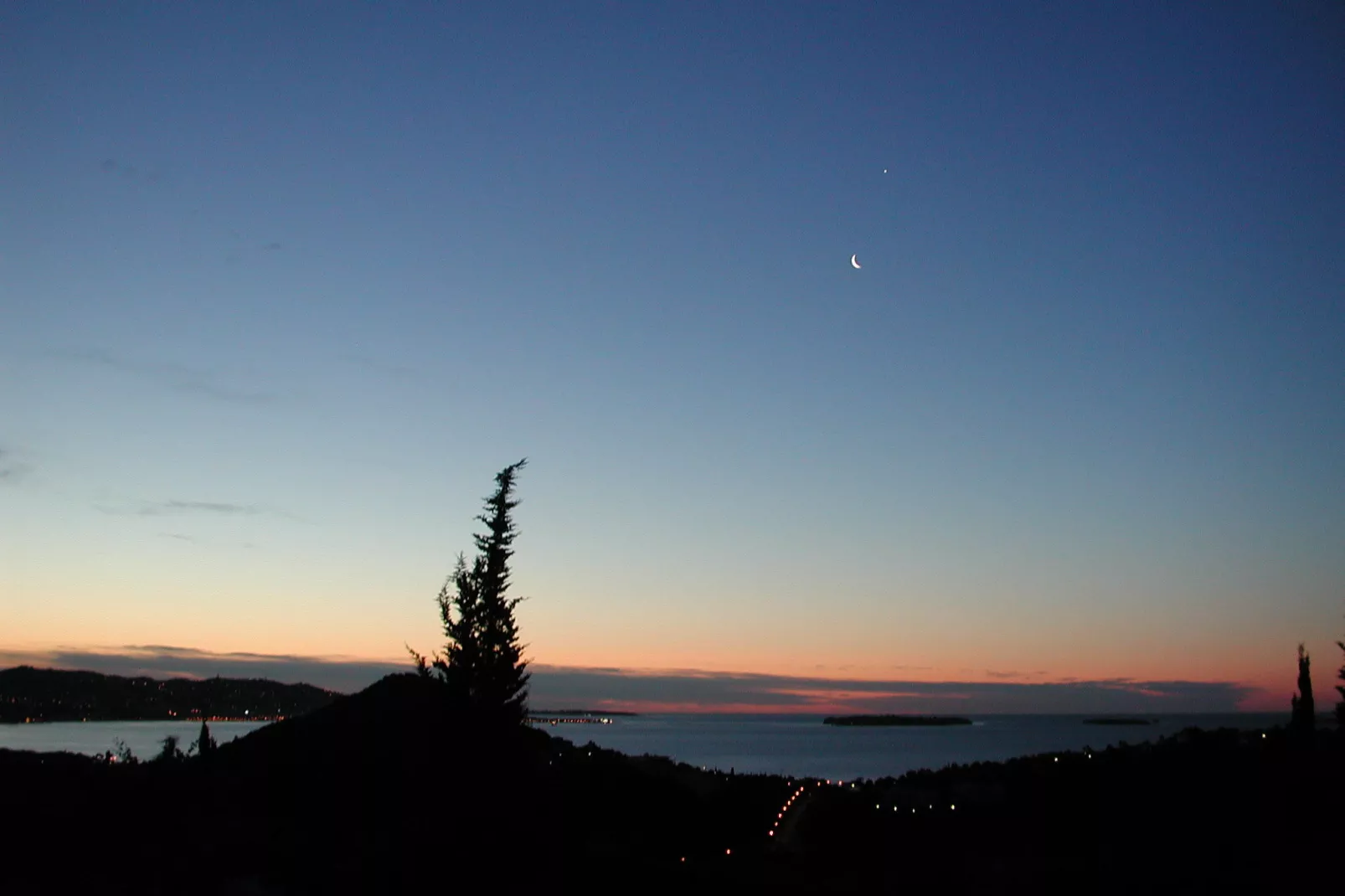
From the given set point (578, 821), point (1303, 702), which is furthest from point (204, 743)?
point (1303, 702)

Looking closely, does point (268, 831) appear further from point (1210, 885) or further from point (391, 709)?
point (1210, 885)

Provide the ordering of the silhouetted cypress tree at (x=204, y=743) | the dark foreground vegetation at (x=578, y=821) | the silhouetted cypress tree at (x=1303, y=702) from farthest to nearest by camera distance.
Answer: the silhouetted cypress tree at (x=1303, y=702)
the silhouetted cypress tree at (x=204, y=743)
the dark foreground vegetation at (x=578, y=821)

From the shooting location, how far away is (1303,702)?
48.7 metres

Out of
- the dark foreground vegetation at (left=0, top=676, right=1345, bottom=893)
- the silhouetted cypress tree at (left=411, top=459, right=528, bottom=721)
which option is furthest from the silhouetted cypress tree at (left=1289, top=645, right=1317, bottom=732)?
the silhouetted cypress tree at (left=411, top=459, right=528, bottom=721)

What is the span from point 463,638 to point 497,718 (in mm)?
3916

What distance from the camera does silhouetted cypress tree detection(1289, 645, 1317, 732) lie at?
151 feet

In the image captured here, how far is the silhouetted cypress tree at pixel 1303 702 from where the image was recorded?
4600 cm

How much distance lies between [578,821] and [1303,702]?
38695mm

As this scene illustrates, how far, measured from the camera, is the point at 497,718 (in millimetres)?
36031

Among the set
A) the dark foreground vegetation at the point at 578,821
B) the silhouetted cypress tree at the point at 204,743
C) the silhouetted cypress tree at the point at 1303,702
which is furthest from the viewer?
the silhouetted cypress tree at the point at 1303,702

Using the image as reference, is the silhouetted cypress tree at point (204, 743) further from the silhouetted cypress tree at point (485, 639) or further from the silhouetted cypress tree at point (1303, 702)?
the silhouetted cypress tree at point (1303, 702)

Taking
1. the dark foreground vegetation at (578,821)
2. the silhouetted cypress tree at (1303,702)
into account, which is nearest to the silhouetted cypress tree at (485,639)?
the dark foreground vegetation at (578,821)

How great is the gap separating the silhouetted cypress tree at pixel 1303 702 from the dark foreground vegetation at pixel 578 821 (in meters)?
10.4

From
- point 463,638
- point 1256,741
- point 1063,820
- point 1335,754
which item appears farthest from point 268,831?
point 1256,741
